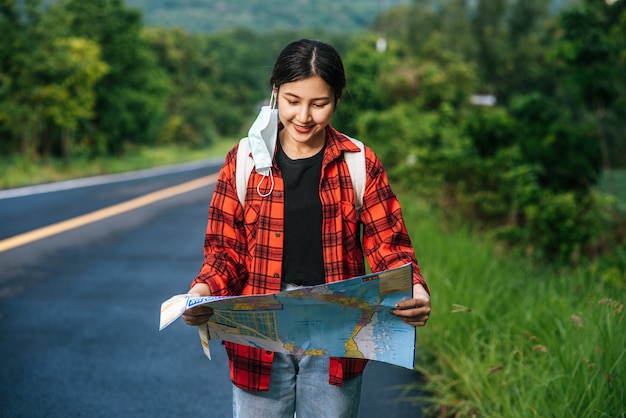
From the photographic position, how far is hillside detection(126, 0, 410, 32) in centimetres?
13150

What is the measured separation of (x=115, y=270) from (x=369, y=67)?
51.3ft

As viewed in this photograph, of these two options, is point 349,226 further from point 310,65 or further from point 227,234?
point 310,65

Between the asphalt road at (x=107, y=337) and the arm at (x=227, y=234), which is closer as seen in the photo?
the arm at (x=227, y=234)

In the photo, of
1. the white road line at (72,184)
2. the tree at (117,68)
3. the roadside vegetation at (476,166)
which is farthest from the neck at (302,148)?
the tree at (117,68)

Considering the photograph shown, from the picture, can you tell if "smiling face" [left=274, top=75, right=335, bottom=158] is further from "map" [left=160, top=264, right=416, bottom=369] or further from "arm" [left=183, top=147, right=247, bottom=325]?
"map" [left=160, top=264, right=416, bottom=369]

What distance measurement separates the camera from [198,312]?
2178 mm

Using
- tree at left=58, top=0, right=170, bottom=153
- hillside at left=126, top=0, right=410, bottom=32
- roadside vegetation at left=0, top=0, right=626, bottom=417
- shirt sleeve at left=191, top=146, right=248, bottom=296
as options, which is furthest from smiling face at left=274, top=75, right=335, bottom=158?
hillside at left=126, top=0, right=410, bottom=32

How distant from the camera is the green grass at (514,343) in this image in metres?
3.19

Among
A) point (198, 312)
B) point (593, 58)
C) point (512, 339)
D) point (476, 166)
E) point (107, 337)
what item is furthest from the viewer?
point (476, 166)

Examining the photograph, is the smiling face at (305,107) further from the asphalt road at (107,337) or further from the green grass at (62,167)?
the green grass at (62,167)

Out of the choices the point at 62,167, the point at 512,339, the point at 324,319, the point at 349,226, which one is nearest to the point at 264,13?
the point at 62,167

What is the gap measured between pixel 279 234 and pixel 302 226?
2.9 inches

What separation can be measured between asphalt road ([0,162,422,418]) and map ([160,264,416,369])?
6.11ft

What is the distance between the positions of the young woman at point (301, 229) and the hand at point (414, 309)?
0.55 ft
